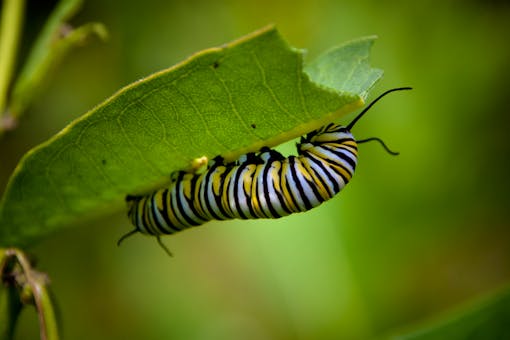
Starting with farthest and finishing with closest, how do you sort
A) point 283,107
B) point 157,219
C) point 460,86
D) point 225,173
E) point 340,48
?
1. point 460,86
2. point 157,219
3. point 225,173
4. point 340,48
5. point 283,107

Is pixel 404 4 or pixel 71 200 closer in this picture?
pixel 71 200

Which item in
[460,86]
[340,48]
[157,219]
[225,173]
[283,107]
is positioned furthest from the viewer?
[460,86]

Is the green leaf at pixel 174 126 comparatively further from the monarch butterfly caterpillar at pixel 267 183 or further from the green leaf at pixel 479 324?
the green leaf at pixel 479 324

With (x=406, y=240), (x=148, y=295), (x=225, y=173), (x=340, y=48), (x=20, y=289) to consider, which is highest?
(x=340, y=48)

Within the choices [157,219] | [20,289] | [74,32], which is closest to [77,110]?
[74,32]

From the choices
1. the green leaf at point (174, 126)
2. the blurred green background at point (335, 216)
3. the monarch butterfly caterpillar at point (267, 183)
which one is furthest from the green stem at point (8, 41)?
the blurred green background at point (335, 216)

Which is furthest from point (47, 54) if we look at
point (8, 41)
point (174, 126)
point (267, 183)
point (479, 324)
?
point (479, 324)

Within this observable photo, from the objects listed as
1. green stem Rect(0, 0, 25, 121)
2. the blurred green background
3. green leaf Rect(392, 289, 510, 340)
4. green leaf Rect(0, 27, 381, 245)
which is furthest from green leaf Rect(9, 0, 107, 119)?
the blurred green background

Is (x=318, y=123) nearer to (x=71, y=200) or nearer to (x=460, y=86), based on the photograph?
(x=71, y=200)
